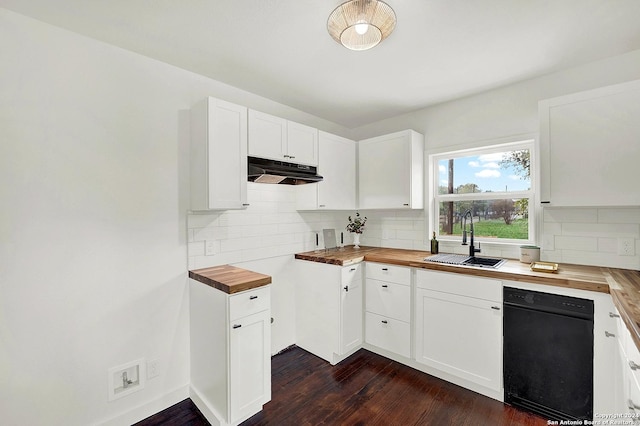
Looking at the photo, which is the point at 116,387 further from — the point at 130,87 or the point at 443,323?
the point at 443,323

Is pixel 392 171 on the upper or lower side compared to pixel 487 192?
upper

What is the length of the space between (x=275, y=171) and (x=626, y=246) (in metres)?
2.77

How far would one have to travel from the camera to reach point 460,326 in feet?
7.48

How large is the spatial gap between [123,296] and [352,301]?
1918 millimetres

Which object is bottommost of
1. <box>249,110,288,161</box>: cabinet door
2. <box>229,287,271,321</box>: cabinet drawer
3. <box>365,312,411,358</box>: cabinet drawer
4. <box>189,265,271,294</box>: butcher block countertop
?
<box>365,312,411,358</box>: cabinet drawer

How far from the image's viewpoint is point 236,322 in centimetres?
187

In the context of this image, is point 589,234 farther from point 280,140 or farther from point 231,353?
point 231,353

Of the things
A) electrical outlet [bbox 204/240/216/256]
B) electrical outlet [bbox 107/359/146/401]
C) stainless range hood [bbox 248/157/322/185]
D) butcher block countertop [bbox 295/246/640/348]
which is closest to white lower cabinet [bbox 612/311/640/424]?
butcher block countertop [bbox 295/246/640/348]

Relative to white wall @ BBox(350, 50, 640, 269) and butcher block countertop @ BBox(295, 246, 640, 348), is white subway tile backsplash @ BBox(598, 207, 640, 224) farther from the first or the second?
butcher block countertop @ BBox(295, 246, 640, 348)

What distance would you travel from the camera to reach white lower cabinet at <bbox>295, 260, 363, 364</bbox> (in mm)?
2656

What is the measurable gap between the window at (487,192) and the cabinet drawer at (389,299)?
3.05 ft

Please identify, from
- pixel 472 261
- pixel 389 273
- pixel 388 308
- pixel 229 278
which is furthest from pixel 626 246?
pixel 229 278

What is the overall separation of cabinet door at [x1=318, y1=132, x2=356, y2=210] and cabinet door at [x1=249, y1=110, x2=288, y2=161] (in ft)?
1.76

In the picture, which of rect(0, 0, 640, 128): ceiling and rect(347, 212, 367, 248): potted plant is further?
rect(347, 212, 367, 248): potted plant
